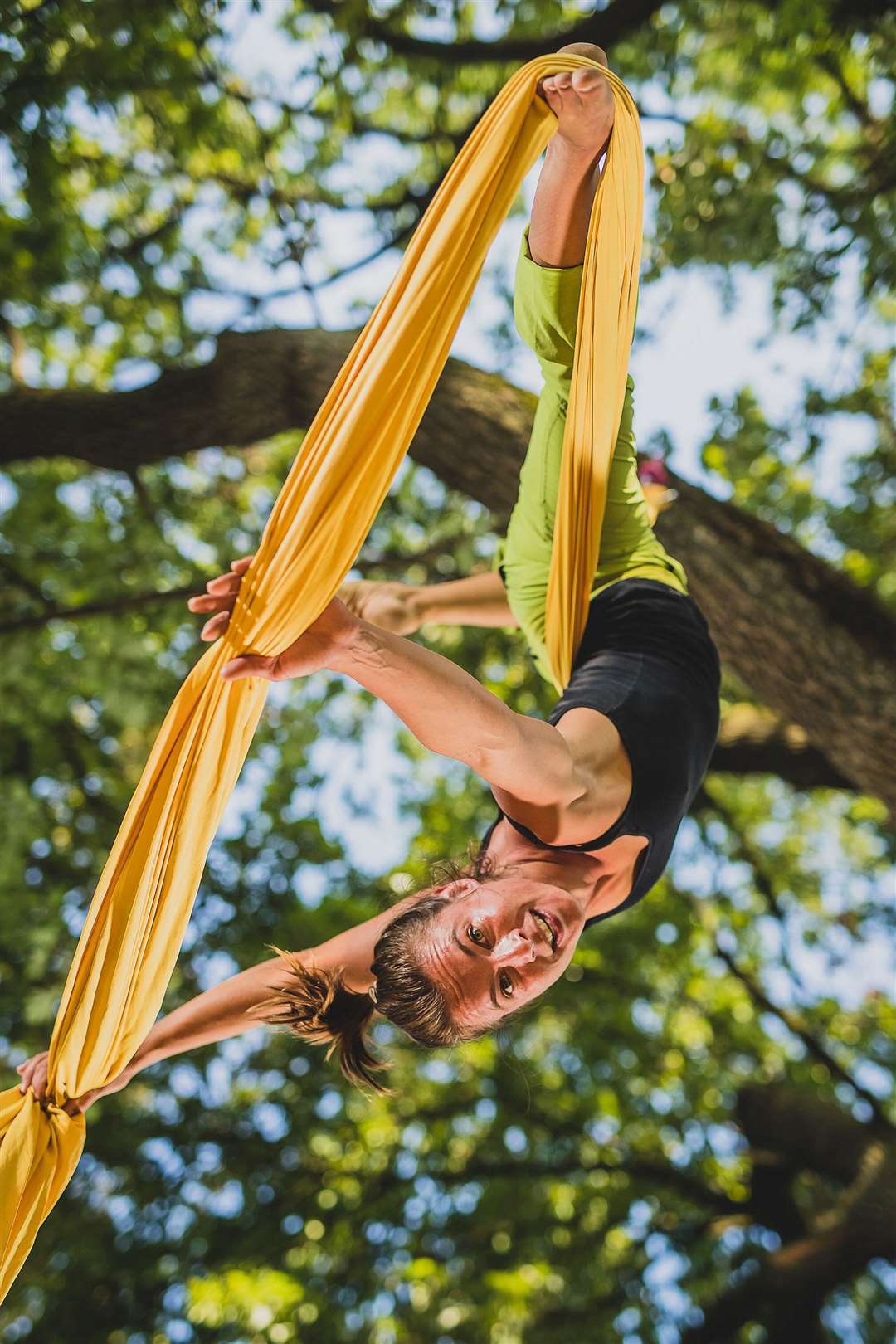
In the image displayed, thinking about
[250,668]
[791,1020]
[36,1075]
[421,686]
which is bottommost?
[791,1020]

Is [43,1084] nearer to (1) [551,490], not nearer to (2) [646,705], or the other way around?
(2) [646,705]

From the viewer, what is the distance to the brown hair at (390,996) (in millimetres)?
2037

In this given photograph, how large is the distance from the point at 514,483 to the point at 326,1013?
1.78 m

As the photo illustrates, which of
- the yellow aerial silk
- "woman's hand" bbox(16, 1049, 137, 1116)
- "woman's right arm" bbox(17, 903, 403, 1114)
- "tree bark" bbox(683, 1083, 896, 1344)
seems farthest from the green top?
"tree bark" bbox(683, 1083, 896, 1344)

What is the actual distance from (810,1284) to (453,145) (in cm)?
500

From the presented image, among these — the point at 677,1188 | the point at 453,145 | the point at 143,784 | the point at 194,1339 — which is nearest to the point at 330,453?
the point at 143,784

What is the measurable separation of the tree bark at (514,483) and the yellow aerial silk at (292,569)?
1.20 meters

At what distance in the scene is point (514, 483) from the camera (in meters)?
3.26

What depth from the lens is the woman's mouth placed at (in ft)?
6.42

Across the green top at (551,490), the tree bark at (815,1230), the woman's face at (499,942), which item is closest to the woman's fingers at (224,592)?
the woman's face at (499,942)

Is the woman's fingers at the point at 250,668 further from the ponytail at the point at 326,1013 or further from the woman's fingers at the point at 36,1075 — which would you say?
the woman's fingers at the point at 36,1075

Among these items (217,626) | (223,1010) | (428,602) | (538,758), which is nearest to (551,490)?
(428,602)

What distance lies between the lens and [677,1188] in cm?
529

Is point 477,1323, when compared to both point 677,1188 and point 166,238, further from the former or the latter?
point 166,238
